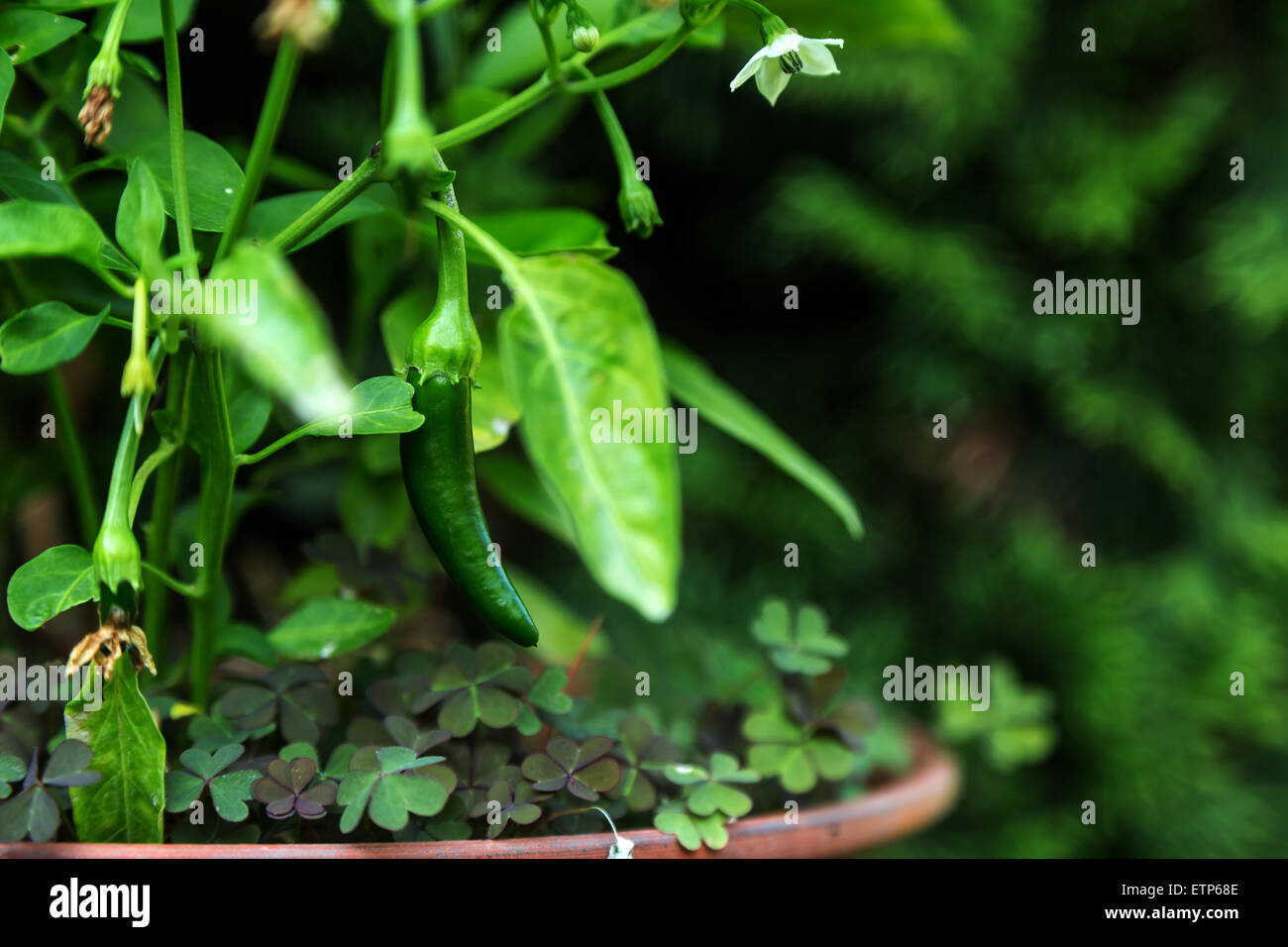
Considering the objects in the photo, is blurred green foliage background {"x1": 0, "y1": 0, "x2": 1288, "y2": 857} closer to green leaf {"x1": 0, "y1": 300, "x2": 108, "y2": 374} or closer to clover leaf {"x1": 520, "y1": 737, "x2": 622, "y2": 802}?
clover leaf {"x1": 520, "y1": 737, "x2": 622, "y2": 802}

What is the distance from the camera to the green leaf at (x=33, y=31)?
15.8 inches

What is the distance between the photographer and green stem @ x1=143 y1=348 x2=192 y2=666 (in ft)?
1.37

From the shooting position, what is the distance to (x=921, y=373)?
101cm

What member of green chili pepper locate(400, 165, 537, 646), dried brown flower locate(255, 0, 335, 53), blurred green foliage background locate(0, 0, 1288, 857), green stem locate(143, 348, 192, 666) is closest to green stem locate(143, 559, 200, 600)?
green stem locate(143, 348, 192, 666)

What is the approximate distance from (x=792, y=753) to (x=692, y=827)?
107mm

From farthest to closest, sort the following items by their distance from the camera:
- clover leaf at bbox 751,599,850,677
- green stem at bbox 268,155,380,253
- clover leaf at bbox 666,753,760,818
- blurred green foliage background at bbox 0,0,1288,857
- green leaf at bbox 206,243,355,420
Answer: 1. blurred green foliage background at bbox 0,0,1288,857
2. clover leaf at bbox 751,599,850,677
3. clover leaf at bbox 666,753,760,818
4. green stem at bbox 268,155,380,253
5. green leaf at bbox 206,243,355,420

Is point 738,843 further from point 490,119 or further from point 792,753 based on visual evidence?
point 490,119

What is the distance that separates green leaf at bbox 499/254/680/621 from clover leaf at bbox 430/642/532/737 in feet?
0.57

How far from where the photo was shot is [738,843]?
47 cm

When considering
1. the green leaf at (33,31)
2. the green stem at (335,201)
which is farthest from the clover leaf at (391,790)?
the green leaf at (33,31)

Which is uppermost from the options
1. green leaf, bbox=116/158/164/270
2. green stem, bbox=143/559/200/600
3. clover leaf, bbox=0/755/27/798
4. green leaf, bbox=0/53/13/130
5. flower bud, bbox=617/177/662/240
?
green leaf, bbox=0/53/13/130
